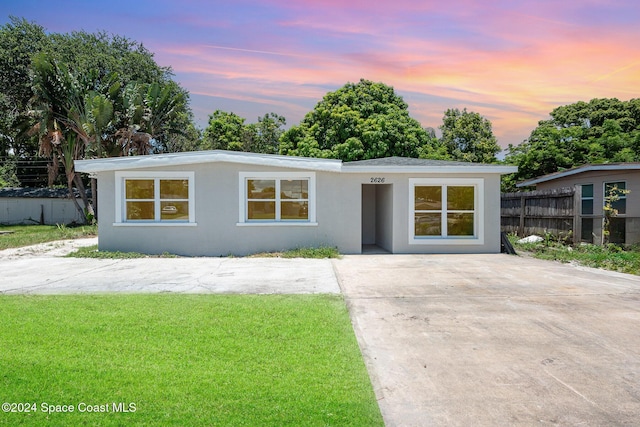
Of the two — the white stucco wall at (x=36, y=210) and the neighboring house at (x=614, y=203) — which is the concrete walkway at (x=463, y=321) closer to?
the neighboring house at (x=614, y=203)

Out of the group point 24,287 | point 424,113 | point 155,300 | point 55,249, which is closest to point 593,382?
point 155,300

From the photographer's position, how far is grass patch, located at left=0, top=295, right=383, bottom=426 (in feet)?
10.0

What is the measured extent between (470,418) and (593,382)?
1366 mm

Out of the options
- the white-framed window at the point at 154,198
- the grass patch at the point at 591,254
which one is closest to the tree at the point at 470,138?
the grass patch at the point at 591,254

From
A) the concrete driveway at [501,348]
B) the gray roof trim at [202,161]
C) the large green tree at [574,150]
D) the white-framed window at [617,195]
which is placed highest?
the large green tree at [574,150]

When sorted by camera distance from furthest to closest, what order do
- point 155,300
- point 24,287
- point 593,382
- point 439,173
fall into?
1. point 439,173
2. point 24,287
3. point 155,300
4. point 593,382

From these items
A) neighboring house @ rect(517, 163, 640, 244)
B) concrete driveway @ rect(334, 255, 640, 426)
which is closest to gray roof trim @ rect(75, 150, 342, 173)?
concrete driveway @ rect(334, 255, 640, 426)

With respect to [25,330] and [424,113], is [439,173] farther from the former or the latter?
[424,113]

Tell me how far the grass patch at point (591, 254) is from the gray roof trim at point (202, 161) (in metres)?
6.13

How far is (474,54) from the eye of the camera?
1370 cm

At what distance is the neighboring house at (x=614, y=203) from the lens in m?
11.6

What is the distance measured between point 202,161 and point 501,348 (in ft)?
31.1

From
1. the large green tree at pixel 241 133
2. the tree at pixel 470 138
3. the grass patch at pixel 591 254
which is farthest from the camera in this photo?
the large green tree at pixel 241 133

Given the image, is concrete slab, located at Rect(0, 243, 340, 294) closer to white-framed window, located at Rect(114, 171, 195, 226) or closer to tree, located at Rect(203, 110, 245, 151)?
white-framed window, located at Rect(114, 171, 195, 226)
